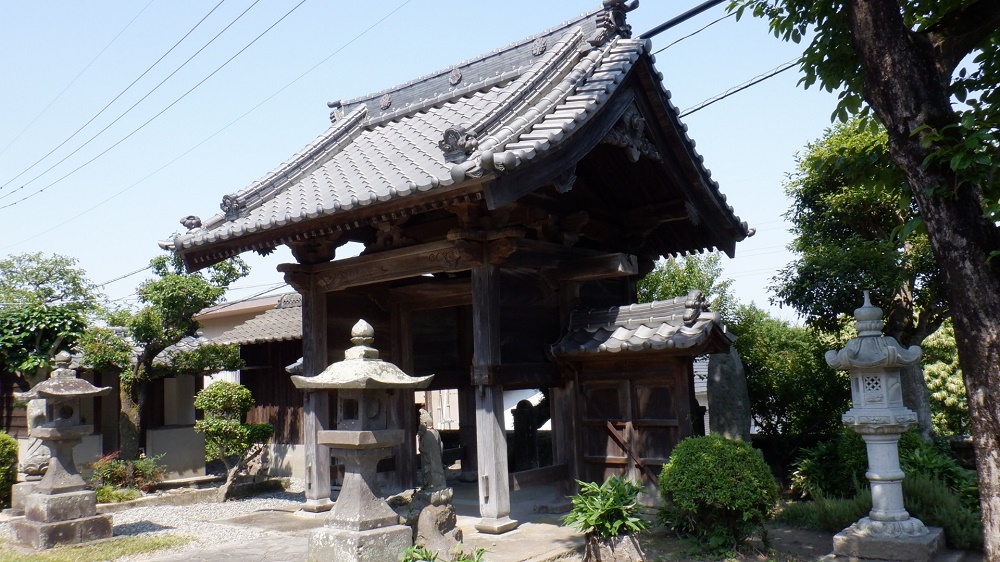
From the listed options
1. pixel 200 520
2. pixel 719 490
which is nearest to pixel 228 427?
pixel 200 520

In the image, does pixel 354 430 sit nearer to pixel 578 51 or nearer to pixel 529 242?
pixel 529 242

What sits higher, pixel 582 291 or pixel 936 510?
pixel 582 291

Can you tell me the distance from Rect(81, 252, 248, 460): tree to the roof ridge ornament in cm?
796

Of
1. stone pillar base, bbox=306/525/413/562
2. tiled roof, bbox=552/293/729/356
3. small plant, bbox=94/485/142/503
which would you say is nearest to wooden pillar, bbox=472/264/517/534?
tiled roof, bbox=552/293/729/356

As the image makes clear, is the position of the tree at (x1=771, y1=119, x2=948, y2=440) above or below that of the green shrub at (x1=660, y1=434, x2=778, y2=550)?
above

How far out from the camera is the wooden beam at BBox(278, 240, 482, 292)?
343 inches

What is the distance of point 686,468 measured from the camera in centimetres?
751

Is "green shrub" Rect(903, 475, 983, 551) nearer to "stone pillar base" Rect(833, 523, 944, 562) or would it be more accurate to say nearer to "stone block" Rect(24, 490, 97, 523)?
"stone pillar base" Rect(833, 523, 944, 562)

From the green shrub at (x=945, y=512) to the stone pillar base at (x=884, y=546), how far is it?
38 cm

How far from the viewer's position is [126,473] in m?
13.0

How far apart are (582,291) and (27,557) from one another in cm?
718

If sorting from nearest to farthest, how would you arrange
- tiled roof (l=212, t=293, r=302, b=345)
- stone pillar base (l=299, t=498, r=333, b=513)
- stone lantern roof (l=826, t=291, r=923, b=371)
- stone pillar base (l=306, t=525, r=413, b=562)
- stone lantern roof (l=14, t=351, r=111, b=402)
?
1. stone pillar base (l=306, t=525, r=413, b=562)
2. stone lantern roof (l=826, t=291, r=923, b=371)
3. stone lantern roof (l=14, t=351, r=111, b=402)
4. stone pillar base (l=299, t=498, r=333, b=513)
5. tiled roof (l=212, t=293, r=302, b=345)

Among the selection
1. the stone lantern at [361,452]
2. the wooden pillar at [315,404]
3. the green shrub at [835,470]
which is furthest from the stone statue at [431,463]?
the green shrub at [835,470]

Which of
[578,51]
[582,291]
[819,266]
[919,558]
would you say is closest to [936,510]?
[919,558]
